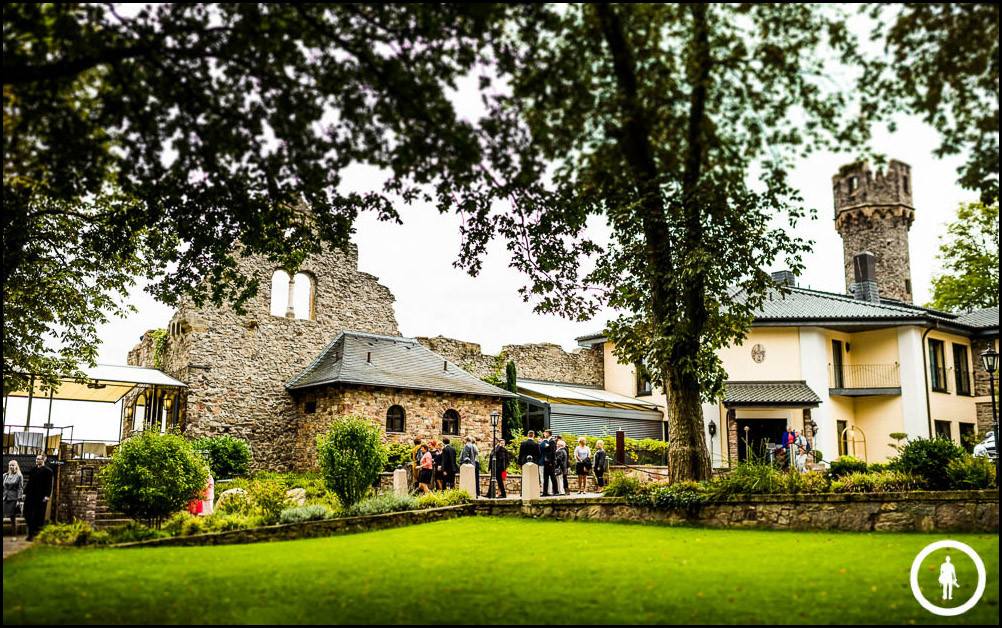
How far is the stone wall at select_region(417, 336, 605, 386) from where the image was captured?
30125mm

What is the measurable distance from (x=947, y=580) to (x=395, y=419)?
19324 millimetres

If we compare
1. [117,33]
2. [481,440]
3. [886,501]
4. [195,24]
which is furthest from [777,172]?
[481,440]

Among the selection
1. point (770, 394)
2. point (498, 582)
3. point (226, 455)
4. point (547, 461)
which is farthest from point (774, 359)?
point (498, 582)

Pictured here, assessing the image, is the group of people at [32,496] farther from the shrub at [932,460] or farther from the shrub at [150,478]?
the shrub at [932,460]

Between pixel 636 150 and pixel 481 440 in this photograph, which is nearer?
pixel 636 150

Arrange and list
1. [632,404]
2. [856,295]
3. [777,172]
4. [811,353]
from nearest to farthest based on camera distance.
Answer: [777,172], [811,353], [632,404], [856,295]

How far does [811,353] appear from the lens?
2869cm

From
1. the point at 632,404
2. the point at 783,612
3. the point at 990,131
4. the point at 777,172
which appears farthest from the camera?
the point at 632,404

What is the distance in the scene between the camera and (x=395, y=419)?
2495cm

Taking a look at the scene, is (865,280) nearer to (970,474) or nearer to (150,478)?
(970,474)

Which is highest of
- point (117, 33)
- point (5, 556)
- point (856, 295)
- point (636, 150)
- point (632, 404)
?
point (856, 295)

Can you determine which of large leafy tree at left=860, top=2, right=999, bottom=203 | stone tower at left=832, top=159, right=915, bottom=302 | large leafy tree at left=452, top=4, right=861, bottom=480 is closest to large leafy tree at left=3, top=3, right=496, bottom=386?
large leafy tree at left=452, top=4, right=861, bottom=480

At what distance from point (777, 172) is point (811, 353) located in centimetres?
2050

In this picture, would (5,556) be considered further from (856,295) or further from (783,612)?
(856,295)
